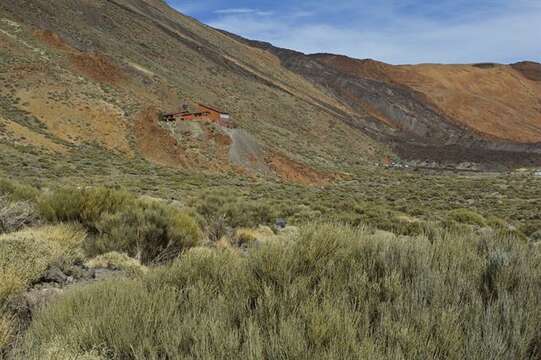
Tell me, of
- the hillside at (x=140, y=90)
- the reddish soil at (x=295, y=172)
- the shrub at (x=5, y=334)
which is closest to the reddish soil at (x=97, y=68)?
the hillside at (x=140, y=90)

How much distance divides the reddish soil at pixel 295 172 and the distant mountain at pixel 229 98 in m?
0.19

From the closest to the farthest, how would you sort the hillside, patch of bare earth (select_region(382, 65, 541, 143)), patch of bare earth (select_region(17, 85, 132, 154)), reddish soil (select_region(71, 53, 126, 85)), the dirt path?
patch of bare earth (select_region(17, 85, 132, 154))
the hillside
the dirt path
reddish soil (select_region(71, 53, 126, 85))
patch of bare earth (select_region(382, 65, 541, 143))

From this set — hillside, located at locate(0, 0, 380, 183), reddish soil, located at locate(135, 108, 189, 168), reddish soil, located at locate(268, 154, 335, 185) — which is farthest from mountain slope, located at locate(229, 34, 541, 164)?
reddish soil, located at locate(135, 108, 189, 168)

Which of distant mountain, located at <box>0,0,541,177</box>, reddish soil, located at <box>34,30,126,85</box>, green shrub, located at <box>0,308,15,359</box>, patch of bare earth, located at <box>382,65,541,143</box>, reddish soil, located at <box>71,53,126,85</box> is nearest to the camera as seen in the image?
green shrub, located at <box>0,308,15,359</box>

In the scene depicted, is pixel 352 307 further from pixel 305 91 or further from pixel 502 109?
pixel 502 109

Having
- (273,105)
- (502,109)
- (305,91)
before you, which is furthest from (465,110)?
(273,105)

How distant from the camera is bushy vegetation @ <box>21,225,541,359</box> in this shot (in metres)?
2.65

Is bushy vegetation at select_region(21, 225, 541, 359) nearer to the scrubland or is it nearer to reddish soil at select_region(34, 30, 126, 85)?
the scrubland

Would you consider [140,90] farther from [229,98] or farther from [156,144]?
[229,98]

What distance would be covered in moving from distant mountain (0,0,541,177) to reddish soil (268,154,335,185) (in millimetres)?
190

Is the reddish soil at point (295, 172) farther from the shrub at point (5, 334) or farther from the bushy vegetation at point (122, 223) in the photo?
the shrub at point (5, 334)

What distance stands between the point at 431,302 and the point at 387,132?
101 meters

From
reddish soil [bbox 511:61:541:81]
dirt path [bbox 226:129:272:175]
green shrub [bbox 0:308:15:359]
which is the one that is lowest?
dirt path [bbox 226:129:272:175]

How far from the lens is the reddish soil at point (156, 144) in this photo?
129ft
